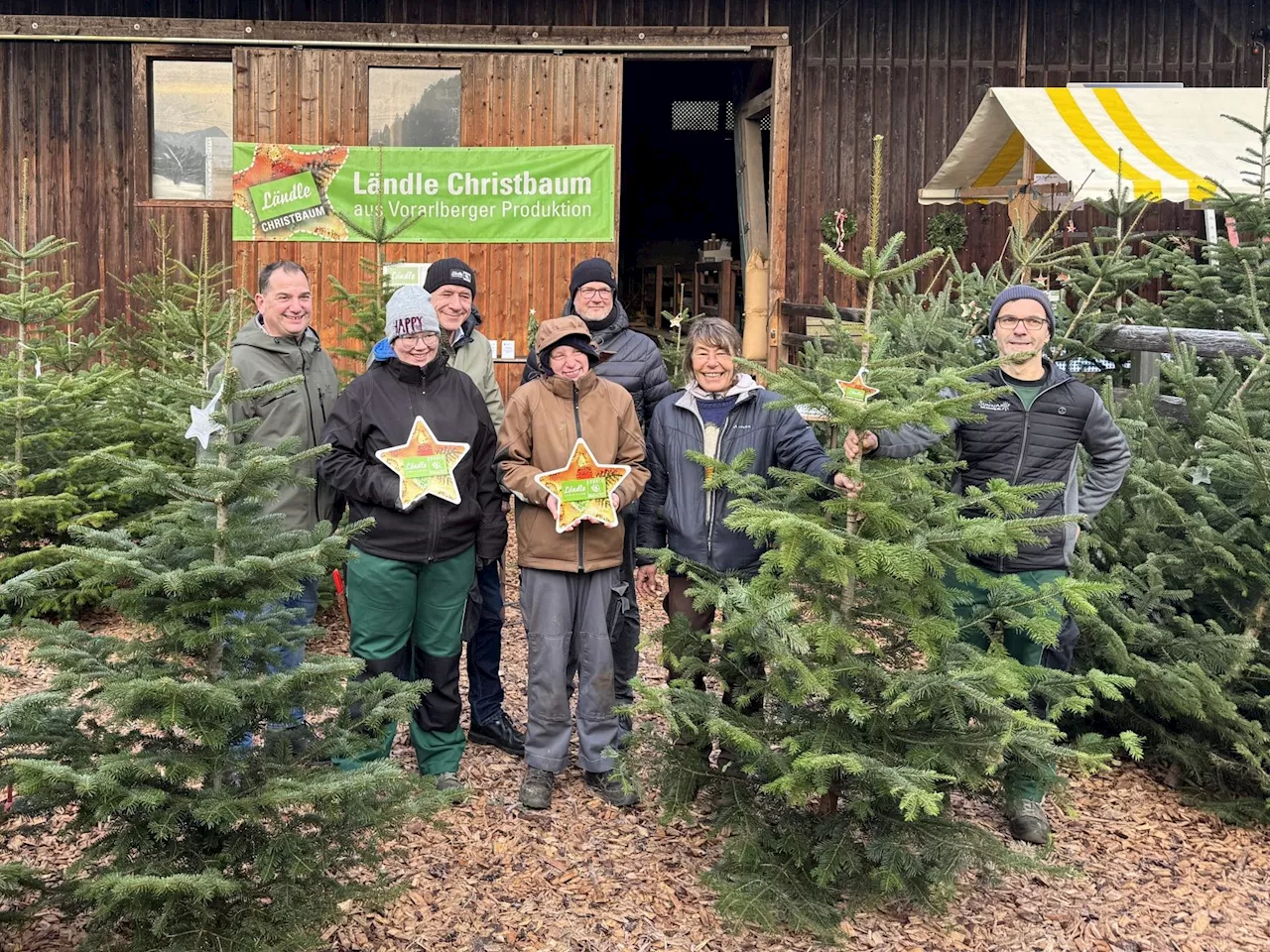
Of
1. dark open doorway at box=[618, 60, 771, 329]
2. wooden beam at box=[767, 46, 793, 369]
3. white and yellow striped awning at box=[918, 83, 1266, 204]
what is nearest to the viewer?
white and yellow striped awning at box=[918, 83, 1266, 204]

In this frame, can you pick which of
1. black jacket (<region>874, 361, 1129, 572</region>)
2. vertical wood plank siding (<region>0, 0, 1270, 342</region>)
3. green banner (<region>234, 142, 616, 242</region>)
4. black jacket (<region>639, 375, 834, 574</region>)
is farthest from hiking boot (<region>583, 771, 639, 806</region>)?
green banner (<region>234, 142, 616, 242</region>)

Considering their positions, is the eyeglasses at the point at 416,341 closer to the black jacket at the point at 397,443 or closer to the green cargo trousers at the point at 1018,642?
the black jacket at the point at 397,443

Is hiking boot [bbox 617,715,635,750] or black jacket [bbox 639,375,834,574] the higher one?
black jacket [bbox 639,375,834,574]

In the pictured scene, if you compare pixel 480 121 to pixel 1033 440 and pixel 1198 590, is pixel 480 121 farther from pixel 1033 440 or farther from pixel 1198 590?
pixel 1198 590

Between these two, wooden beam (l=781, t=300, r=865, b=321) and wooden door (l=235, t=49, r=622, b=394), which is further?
wooden beam (l=781, t=300, r=865, b=321)

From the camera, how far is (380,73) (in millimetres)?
11312

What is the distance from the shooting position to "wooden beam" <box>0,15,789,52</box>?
11.2m

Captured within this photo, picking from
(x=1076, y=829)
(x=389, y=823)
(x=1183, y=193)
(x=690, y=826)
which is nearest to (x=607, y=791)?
(x=690, y=826)

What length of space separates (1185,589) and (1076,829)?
1.08 meters

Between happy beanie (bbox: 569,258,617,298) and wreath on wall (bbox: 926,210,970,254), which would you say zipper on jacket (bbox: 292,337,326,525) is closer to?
happy beanie (bbox: 569,258,617,298)

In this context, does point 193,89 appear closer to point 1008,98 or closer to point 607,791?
point 1008,98

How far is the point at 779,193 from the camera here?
39.3 ft

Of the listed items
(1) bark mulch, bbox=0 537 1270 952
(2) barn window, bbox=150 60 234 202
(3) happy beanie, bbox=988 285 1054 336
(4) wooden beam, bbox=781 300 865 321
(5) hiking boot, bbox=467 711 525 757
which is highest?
(2) barn window, bbox=150 60 234 202

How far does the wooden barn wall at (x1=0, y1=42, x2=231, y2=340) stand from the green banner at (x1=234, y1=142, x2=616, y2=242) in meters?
0.90
